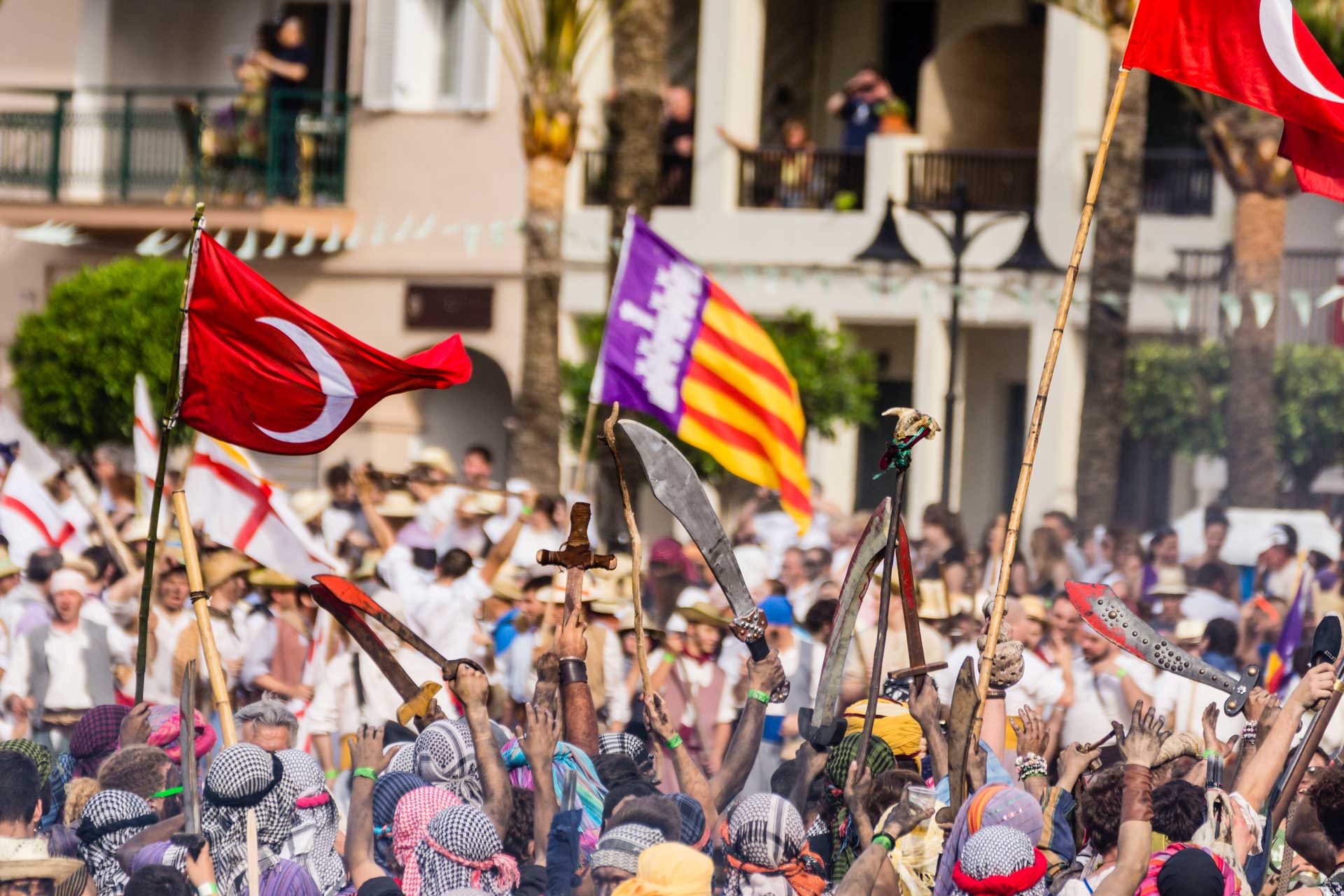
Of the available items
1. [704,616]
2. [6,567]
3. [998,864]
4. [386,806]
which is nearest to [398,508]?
[6,567]

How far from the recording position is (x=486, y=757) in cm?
525

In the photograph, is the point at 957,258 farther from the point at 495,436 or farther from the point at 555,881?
the point at 555,881

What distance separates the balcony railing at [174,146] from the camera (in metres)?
20.2

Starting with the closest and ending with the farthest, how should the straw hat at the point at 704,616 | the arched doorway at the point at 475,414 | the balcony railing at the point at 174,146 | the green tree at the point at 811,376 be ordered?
the straw hat at the point at 704,616
the green tree at the point at 811,376
the balcony railing at the point at 174,146
the arched doorway at the point at 475,414

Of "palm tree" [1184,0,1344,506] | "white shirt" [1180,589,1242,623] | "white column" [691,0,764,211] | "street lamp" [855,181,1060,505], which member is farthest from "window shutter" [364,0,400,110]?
"white shirt" [1180,589,1242,623]

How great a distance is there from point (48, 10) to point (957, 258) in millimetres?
11730

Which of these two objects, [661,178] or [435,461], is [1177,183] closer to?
[661,178]

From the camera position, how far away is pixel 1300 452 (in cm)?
1689

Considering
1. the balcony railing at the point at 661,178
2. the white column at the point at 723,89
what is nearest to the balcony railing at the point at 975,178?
the white column at the point at 723,89

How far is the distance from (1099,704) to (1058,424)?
10.9m

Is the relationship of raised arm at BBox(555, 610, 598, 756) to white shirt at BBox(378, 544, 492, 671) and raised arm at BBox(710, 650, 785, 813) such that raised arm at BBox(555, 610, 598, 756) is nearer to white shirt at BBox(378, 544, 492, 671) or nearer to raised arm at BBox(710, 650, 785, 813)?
raised arm at BBox(710, 650, 785, 813)

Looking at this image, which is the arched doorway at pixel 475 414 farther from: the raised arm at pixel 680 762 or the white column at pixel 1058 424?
the raised arm at pixel 680 762

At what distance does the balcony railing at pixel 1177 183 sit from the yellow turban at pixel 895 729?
43.3 ft

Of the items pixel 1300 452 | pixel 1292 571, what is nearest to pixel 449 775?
pixel 1292 571
